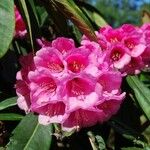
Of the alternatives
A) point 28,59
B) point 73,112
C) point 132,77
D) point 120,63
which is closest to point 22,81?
point 28,59

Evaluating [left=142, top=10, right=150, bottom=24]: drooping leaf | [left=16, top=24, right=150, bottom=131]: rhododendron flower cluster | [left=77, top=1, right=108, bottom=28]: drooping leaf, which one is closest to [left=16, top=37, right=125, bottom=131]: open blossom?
[left=16, top=24, right=150, bottom=131]: rhododendron flower cluster

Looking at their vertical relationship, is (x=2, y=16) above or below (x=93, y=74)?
above

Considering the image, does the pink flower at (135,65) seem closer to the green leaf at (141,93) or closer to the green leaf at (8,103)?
the green leaf at (141,93)

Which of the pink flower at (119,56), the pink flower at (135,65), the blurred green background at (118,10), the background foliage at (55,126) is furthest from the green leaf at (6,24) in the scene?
the blurred green background at (118,10)

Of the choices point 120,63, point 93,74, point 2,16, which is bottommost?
point 120,63

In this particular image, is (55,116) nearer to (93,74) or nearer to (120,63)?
(93,74)
